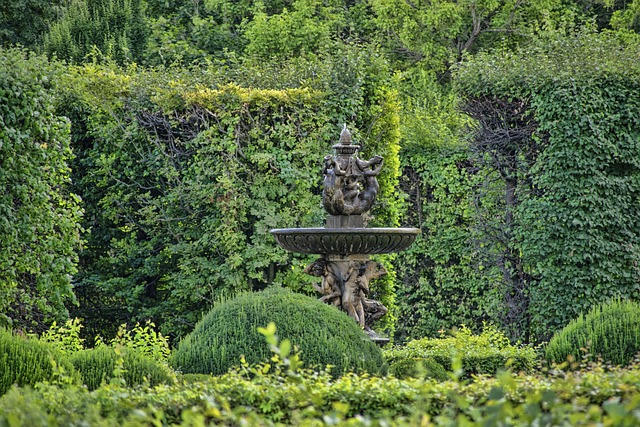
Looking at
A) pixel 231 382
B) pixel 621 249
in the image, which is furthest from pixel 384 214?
pixel 231 382

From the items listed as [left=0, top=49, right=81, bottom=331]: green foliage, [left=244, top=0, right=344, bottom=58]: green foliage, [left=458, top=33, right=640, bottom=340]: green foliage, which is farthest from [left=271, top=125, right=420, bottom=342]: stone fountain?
[left=244, top=0, right=344, bottom=58]: green foliage

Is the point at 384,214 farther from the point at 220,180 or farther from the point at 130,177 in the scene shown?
the point at 130,177

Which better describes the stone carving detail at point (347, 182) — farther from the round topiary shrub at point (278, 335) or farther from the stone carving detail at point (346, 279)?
the round topiary shrub at point (278, 335)

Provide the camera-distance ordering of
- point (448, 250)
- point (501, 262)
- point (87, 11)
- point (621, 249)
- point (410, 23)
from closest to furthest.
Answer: point (621, 249)
point (501, 262)
point (448, 250)
point (87, 11)
point (410, 23)

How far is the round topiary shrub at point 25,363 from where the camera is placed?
6.54 metres

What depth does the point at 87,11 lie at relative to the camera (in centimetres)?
1911

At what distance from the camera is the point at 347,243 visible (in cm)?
916

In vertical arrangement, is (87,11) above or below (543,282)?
above

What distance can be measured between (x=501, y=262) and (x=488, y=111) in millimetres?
1859

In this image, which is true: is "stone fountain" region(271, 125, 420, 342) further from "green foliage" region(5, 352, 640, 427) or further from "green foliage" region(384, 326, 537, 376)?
"green foliage" region(5, 352, 640, 427)

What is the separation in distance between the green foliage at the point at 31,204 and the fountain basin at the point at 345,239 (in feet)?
6.97

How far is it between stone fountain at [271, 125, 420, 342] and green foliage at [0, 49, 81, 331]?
6.94 ft

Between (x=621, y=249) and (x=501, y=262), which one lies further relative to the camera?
(x=501, y=262)

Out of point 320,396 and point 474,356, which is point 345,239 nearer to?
point 474,356
